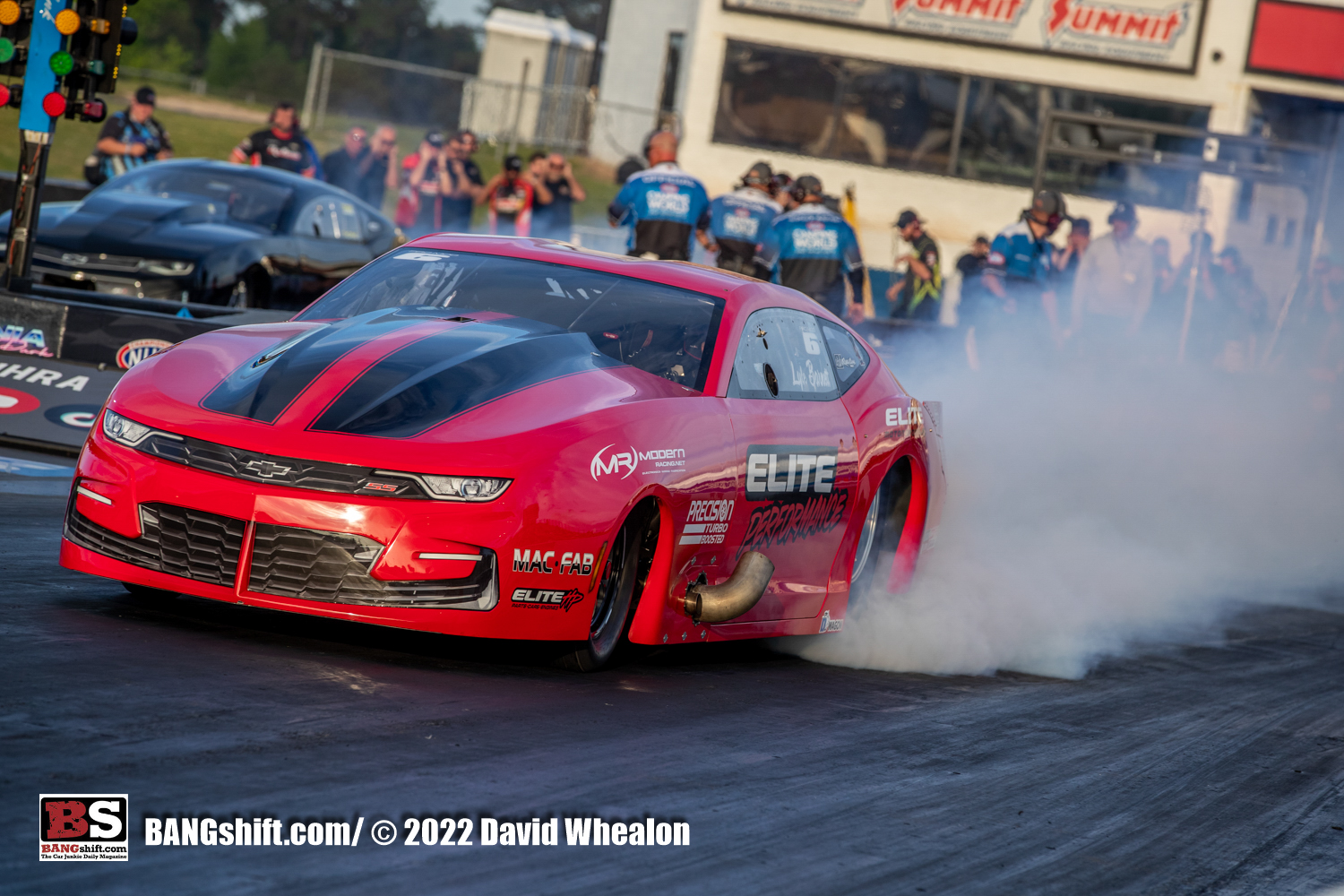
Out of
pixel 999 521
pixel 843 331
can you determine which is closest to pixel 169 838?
pixel 843 331

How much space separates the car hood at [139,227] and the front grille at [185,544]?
24.6 ft

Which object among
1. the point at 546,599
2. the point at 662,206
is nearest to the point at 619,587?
the point at 546,599

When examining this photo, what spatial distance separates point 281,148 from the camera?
1719 centimetres

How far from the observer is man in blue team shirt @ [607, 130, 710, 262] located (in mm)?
13484

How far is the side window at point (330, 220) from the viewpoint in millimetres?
13680

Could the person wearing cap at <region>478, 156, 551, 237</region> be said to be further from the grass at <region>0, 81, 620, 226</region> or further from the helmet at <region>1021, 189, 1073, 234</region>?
the grass at <region>0, 81, 620, 226</region>

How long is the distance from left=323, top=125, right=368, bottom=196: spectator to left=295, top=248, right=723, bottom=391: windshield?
44.8 feet

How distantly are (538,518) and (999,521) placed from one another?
6.57 metres

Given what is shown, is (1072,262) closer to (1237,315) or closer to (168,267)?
(1237,315)

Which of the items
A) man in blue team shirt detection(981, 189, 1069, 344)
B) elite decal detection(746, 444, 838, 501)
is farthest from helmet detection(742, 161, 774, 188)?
elite decal detection(746, 444, 838, 501)

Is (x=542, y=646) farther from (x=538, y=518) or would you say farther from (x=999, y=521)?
(x=999, y=521)

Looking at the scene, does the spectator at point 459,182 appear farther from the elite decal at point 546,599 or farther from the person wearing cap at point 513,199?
the elite decal at point 546,599

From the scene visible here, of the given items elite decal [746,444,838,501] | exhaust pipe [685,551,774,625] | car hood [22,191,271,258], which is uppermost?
car hood [22,191,271,258]

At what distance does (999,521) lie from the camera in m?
11.2
